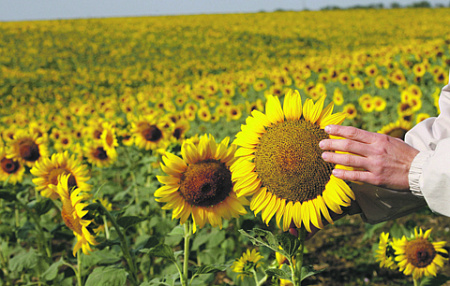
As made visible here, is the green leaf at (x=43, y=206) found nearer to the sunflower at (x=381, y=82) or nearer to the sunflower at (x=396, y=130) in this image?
the sunflower at (x=396, y=130)

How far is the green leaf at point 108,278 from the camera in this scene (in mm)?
1794

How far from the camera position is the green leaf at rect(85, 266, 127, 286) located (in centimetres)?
179

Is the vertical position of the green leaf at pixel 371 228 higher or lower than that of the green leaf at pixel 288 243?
lower

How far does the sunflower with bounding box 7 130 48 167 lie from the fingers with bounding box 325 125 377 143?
2539 mm

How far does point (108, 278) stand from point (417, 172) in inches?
54.3

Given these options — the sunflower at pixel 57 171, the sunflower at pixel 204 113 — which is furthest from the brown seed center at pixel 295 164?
the sunflower at pixel 204 113

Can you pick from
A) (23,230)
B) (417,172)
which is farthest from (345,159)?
(23,230)

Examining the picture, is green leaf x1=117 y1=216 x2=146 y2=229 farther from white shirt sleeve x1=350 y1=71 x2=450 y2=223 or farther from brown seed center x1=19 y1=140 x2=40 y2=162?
brown seed center x1=19 y1=140 x2=40 y2=162

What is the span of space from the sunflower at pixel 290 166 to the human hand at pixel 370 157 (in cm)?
6

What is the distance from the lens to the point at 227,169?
167 centimetres

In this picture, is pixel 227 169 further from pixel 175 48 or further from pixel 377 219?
pixel 175 48

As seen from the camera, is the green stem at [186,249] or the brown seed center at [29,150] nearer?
the green stem at [186,249]

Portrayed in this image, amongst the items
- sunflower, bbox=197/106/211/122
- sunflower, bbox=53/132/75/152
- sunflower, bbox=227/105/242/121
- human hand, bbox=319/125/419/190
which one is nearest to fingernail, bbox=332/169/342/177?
human hand, bbox=319/125/419/190

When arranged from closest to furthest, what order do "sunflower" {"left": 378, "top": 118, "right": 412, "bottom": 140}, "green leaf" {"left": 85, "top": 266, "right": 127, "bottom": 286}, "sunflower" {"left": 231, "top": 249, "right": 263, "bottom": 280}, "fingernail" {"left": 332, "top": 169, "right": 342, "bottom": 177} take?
→ "fingernail" {"left": 332, "top": 169, "right": 342, "bottom": 177} < "green leaf" {"left": 85, "top": 266, "right": 127, "bottom": 286} < "sunflower" {"left": 231, "top": 249, "right": 263, "bottom": 280} < "sunflower" {"left": 378, "top": 118, "right": 412, "bottom": 140}
